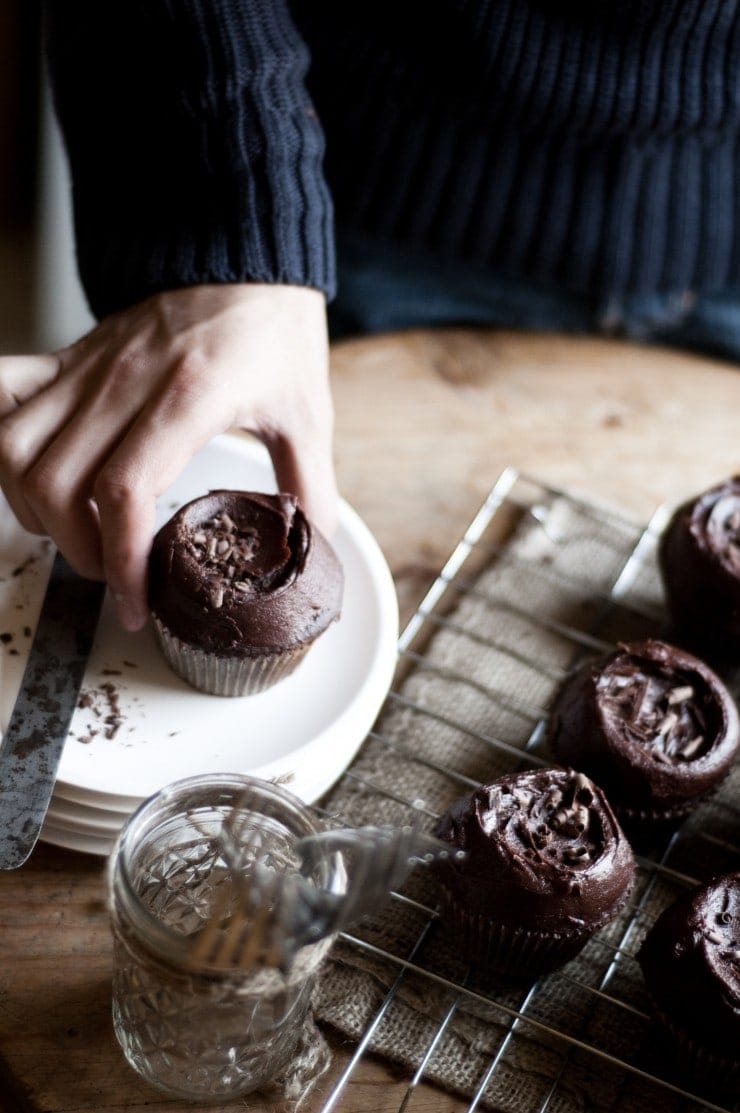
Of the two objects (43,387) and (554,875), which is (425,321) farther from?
(554,875)

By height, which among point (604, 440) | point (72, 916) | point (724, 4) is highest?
point (724, 4)

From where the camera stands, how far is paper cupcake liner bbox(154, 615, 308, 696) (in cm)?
119

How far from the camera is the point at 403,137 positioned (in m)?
1.80

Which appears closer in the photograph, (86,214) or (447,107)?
(86,214)

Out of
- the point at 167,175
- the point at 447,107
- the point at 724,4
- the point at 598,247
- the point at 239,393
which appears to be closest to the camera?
the point at 239,393

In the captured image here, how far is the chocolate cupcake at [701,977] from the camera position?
1031mm

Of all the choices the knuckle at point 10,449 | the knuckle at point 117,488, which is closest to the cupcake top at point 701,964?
the knuckle at point 117,488

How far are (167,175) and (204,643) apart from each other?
2.21 ft

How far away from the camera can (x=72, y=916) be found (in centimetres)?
113

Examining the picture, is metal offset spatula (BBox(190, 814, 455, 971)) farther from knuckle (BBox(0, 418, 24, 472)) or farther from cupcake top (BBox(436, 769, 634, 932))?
knuckle (BBox(0, 418, 24, 472))

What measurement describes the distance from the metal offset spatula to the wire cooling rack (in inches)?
10.1

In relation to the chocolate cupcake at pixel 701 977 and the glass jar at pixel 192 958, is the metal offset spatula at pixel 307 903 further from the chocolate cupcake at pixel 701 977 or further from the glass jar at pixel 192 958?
the chocolate cupcake at pixel 701 977

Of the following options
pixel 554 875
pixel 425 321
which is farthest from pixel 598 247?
pixel 554 875

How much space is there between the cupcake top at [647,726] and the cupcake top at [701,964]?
5.3 inches
